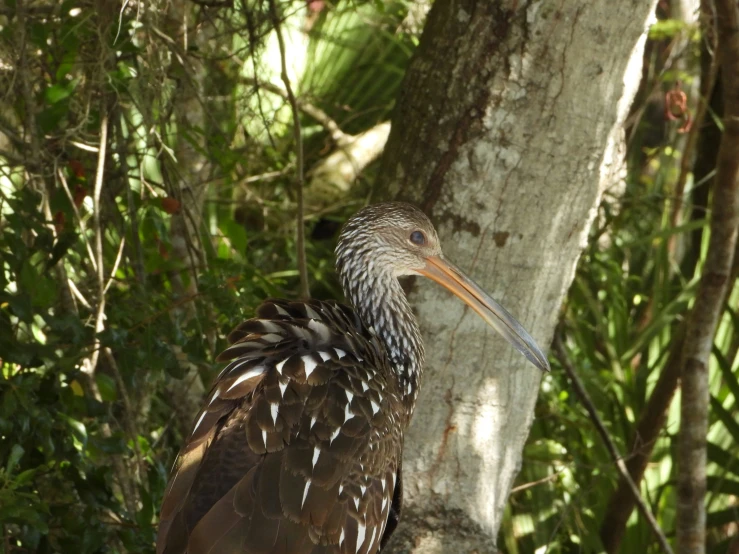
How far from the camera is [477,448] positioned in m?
3.17

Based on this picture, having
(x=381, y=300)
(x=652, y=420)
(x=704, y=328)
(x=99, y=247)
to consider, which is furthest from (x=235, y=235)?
(x=652, y=420)

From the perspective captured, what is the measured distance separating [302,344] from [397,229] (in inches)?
19.7

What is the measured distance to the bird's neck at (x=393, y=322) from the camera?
3.12m

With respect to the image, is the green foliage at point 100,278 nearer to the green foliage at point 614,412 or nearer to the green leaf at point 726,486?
the green foliage at point 614,412

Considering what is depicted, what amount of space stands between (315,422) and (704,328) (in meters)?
1.75

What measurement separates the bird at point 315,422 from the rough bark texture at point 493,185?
138 mm

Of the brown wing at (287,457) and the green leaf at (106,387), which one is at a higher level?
the brown wing at (287,457)

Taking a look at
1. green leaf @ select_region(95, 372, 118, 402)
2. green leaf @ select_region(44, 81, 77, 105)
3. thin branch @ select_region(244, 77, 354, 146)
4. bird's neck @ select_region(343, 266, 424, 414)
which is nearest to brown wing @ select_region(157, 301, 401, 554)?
bird's neck @ select_region(343, 266, 424, 414)

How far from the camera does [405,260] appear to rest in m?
3.17

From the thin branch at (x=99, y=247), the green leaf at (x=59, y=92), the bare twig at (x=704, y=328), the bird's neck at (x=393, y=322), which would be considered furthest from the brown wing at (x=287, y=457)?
the bare twig at (x=704, y=328)

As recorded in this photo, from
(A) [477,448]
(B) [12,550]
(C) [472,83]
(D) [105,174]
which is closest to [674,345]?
(A) [477,448]

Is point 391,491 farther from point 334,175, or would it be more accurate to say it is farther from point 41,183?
point 334,175

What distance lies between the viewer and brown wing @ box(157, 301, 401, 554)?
8.07 feet

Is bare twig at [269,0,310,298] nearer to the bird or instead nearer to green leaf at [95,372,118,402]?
the bird
